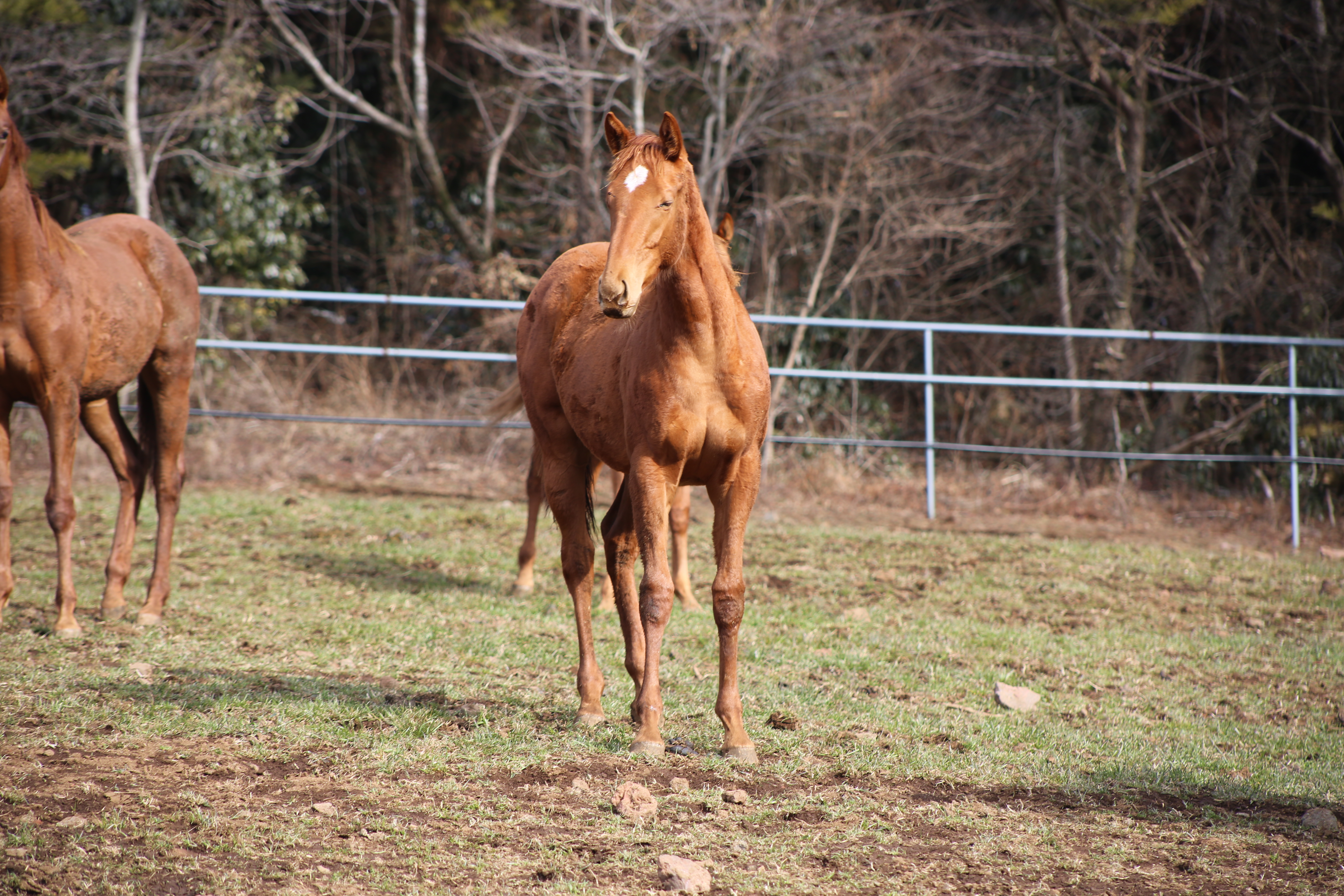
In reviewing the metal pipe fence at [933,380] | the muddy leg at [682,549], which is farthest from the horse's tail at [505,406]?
the muddy leg at [682,549]

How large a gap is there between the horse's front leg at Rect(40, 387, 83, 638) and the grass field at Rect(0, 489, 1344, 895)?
188 millimetres

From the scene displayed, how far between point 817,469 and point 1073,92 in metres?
6.89

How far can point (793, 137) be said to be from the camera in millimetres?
11844

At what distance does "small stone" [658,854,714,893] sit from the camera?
2557 mm

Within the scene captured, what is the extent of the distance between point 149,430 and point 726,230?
11.6ft

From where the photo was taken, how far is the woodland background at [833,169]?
11438mm

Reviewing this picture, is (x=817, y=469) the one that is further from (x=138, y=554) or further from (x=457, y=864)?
(x=457, y=864)

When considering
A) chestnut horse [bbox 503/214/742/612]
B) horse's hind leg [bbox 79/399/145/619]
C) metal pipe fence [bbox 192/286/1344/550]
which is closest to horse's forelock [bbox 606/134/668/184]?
chestnut horse [bbox 503/214/742/612]

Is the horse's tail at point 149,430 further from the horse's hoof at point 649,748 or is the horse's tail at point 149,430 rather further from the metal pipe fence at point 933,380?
the horse's hoof at point 649,748

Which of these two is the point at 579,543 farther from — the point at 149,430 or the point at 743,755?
the point at 149,430

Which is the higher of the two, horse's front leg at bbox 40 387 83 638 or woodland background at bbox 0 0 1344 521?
woodland background at bbox 0 0 1344 521

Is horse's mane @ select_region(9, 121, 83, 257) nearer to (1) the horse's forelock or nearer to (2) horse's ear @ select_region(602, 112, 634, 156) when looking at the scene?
(2) horse's ear @ select_region(602, 112, 634, 156)

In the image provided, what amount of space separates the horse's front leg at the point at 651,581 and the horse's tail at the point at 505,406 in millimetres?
3222

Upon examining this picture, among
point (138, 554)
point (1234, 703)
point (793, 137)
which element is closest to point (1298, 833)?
point (1234, 703)
